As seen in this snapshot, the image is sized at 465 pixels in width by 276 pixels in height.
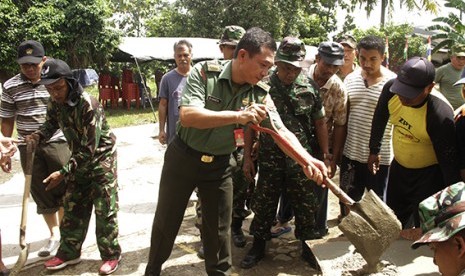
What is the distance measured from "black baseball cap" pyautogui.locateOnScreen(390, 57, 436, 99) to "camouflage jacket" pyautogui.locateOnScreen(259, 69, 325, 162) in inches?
29.0

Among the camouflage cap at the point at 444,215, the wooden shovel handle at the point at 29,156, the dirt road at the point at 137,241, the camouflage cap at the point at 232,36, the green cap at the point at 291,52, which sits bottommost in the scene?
the dirt road at the point at 137,241

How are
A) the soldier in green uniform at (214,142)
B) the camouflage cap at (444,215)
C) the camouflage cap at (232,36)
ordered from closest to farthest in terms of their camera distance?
the camouflage cap at (444,215) → the soldier in green uniform at (214,142) → the camouflage cap at (232,36)

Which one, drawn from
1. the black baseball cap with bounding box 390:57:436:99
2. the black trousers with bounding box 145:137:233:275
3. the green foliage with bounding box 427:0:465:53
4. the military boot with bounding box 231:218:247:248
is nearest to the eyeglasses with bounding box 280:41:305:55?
the black baseball cap with bounding box 390:57:436:99

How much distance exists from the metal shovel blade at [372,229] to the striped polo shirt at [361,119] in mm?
1524

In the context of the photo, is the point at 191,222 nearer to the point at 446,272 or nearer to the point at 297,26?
the point at 446,272

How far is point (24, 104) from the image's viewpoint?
3531 millimetres

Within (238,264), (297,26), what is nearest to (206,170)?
(238,264)

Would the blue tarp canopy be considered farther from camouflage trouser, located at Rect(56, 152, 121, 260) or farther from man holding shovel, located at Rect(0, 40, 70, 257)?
camouflage trouser, located at Rect(56, 152, 121, 260)

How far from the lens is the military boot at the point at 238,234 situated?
378cm

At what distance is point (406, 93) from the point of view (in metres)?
2.54

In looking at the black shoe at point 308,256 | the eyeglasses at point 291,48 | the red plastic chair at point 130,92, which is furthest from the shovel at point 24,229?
the red plastic chair at point 130,92

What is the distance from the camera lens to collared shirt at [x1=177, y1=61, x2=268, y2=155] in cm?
255

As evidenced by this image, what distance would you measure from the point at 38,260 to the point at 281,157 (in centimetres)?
227

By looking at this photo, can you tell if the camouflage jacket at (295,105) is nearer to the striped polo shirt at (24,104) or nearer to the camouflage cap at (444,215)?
the camouflage cap at (444,215)
